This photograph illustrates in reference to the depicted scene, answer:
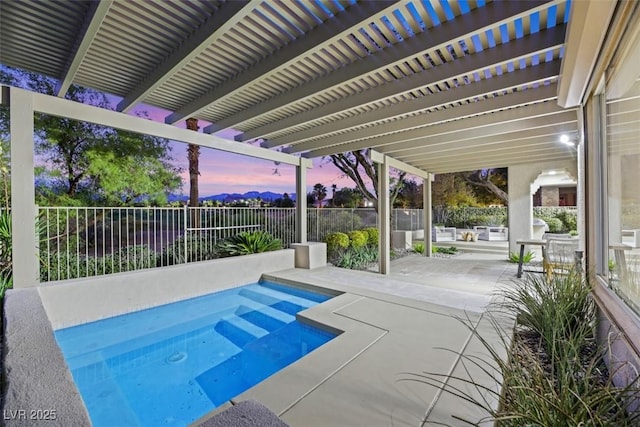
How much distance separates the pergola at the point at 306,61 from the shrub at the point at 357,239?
4409mm

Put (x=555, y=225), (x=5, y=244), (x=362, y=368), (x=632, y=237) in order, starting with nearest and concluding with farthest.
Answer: (x=632, y=237), (x=362, y=368), (x=5, y=244), (x=555, y=225)

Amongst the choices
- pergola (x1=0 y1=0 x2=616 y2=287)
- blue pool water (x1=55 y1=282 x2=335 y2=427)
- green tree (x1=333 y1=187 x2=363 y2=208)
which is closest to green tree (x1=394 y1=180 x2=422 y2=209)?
green tree (x1=333 y1=187 x2=363 y2=208)

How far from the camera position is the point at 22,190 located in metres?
3.74

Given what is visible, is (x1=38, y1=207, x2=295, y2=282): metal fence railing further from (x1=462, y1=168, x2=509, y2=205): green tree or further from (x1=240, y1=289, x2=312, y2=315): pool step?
(x1=462, y1=168, x2=509, y2=205): green tree

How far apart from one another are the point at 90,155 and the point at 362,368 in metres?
9.23

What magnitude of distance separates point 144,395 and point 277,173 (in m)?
Answer: 14.3

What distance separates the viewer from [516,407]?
1.63 m

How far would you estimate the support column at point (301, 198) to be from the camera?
780 cm

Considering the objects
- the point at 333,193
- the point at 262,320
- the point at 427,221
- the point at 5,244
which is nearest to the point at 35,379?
the point at 262,320

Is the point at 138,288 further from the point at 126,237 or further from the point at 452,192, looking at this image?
the point at 452,192

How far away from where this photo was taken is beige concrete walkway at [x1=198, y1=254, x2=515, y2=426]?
1.95 metres

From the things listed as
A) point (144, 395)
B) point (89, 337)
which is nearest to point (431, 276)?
point (144, 395)

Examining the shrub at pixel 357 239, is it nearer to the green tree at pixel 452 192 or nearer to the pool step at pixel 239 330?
the pool step at pixel 239 330

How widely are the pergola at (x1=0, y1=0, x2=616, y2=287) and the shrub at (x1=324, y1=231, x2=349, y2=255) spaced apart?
3968mm
